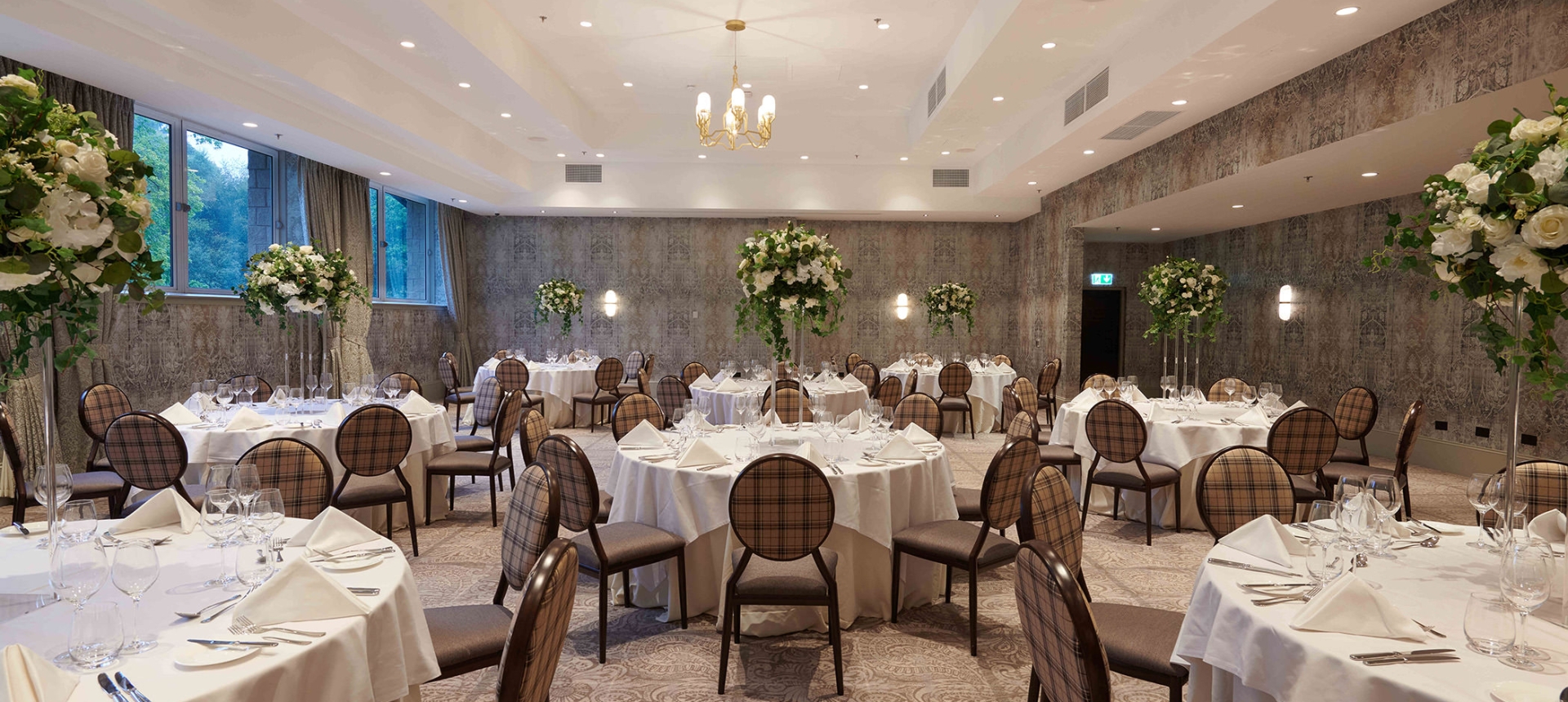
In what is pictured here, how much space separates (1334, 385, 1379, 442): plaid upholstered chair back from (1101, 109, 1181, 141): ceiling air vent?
314cm

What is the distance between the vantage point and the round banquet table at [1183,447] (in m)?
5.83

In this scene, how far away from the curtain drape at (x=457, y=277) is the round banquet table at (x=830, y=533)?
37.8 ft

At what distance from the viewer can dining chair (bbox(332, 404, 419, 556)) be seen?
15.8 feet

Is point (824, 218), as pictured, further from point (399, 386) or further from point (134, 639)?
point (134, 639)

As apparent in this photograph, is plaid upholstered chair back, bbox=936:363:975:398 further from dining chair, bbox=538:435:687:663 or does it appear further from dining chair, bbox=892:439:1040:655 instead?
dining chair, bbox=538:435:687:663

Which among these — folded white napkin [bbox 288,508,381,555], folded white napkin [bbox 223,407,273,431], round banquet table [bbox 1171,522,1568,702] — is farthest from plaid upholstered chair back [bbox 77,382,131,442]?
round banquet table [bbox 1171,522,1568,702]

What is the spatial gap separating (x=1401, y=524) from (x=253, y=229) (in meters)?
11.2

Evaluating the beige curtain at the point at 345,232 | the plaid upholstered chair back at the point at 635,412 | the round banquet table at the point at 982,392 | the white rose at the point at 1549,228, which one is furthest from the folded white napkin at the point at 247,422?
the round banquet table at the point at 982,392

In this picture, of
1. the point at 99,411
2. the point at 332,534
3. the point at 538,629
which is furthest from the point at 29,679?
the point at 99,411

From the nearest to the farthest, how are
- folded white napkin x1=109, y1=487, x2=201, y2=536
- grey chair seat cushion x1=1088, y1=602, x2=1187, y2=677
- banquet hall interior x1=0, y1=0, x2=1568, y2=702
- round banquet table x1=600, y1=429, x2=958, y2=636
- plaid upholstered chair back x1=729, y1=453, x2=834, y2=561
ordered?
banquet hall interior x1=0, y1=0, x2=1568, y2=702
grey chair seat cushion x1=1088, y1=602, x2=1187, y2=677
folded white napkin x1=109, y1=487, x2=201, y2=536
plaid upholstered chair back x1=729, y1=453, x2=834, y2=561
round banquet table x1=600, y1=429, x2=958, y2=636

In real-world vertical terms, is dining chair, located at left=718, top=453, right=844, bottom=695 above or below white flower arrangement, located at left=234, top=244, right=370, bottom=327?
below

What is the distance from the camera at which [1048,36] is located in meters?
6.76

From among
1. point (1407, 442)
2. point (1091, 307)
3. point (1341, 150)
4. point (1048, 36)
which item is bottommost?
point (1407, 442)

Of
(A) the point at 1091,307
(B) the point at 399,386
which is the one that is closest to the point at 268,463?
(B) the point at 399,386
